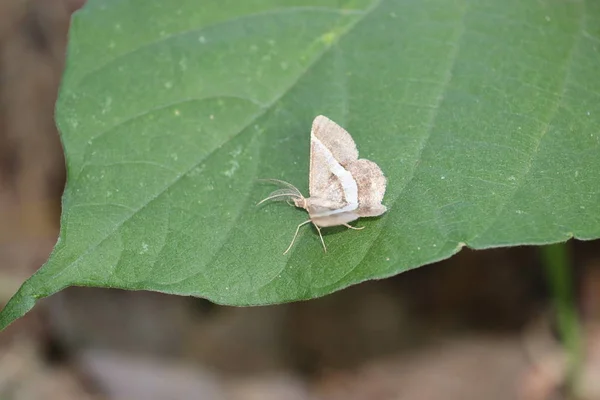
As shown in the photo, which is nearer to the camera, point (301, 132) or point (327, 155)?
point (327, 155)

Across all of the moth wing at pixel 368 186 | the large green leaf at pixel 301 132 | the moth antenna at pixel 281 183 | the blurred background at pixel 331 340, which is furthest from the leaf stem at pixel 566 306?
the moth antenna at pixel 281 183

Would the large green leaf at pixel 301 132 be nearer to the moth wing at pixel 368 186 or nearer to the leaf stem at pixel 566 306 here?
the moth wing at pixel 368 186

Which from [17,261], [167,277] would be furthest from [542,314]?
[17,261]

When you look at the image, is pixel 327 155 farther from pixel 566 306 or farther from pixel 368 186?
pixel 566 306

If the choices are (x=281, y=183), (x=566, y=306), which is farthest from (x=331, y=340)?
(x=281, y=183)

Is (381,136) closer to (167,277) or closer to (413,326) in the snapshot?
(167,277)
